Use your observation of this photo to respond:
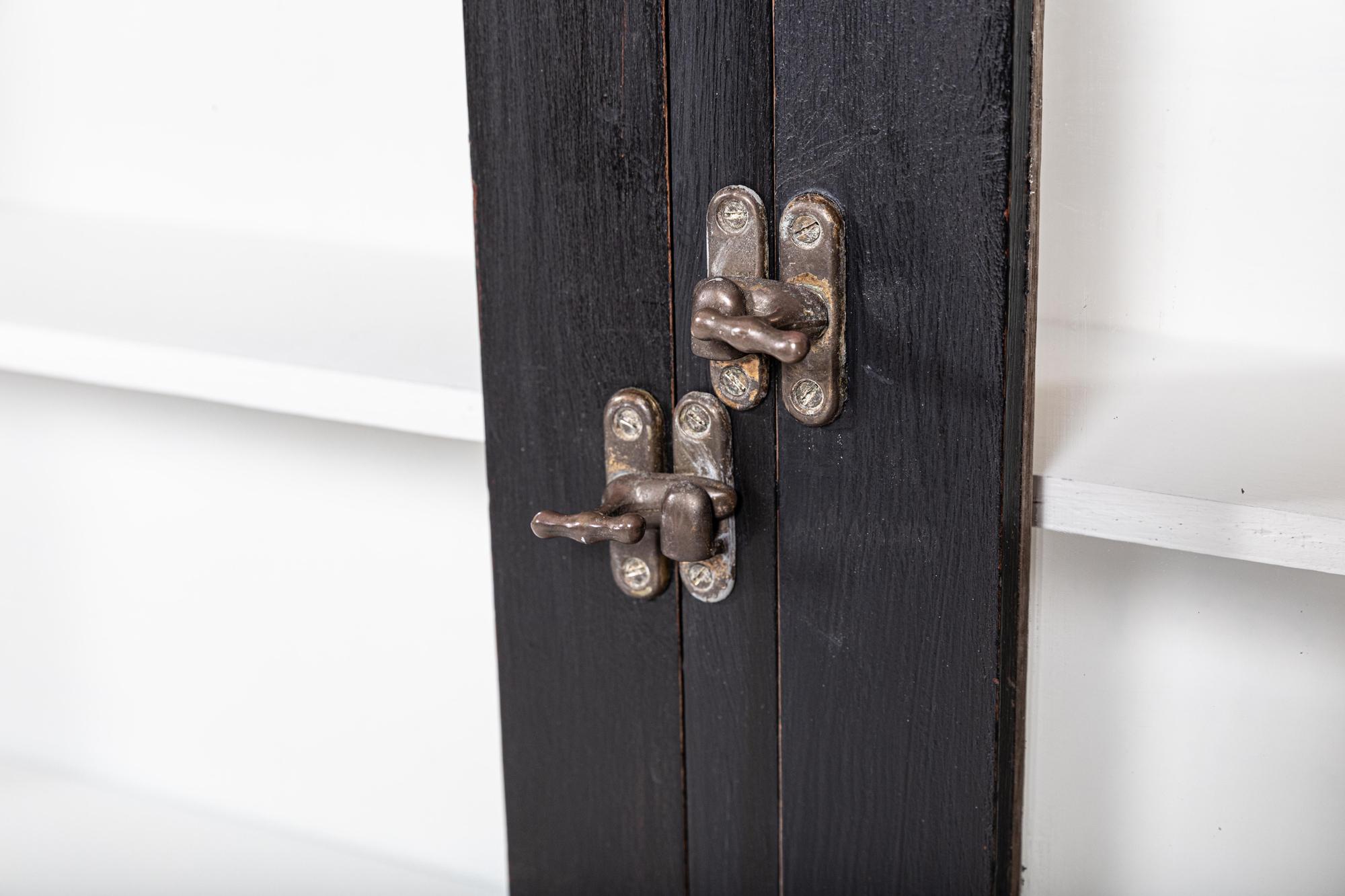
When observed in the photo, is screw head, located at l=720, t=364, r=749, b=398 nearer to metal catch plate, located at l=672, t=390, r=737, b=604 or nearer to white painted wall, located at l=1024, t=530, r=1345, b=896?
metal catch plate, located at l=672, t=390, r=737, b=604

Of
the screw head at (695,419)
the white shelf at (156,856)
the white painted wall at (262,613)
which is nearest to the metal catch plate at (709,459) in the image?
the screw head at (695,419)

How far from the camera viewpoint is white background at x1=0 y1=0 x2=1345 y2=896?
1.64 ft

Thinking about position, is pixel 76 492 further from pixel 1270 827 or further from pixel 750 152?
pixel 1270 827

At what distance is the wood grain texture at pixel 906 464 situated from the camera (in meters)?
0.50

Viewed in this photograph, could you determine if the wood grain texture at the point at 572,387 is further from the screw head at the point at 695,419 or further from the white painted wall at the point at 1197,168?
the white painted wall at the point at 1197,168

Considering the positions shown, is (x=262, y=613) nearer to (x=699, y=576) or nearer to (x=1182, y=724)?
(x=699, y=576)

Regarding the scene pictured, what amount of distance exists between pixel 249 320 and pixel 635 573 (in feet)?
0.82

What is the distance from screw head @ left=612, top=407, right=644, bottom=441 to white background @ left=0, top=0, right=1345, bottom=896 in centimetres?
14

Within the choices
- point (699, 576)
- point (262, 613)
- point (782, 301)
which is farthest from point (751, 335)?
point (262, 613)

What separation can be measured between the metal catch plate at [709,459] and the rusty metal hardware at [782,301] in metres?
0.02

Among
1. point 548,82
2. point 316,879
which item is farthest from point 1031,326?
point 316,879

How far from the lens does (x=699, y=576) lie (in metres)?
0.60

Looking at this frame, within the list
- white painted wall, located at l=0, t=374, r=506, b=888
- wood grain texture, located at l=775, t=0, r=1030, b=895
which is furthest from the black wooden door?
white painted wall, located at l=0, t=374, r=506, b=888

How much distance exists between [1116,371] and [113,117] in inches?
19.8
